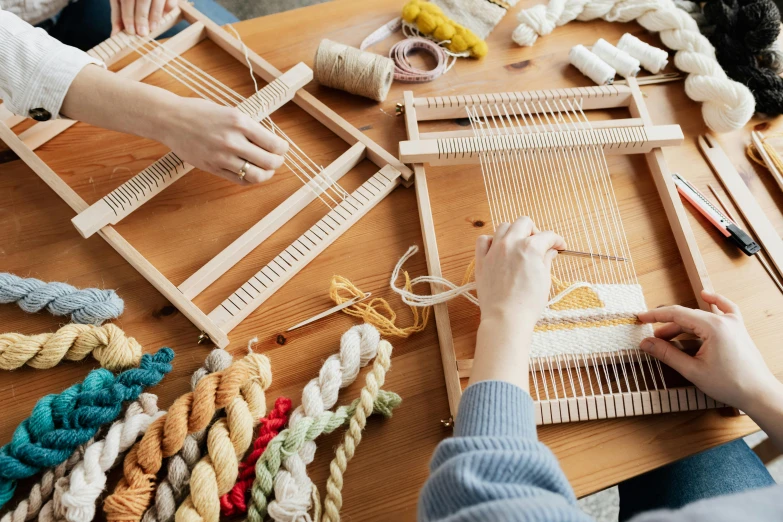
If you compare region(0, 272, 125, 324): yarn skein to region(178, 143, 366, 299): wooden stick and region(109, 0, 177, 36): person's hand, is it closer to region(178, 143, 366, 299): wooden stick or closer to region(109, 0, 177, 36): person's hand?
region(178, 143, 366, 299): wooden stick

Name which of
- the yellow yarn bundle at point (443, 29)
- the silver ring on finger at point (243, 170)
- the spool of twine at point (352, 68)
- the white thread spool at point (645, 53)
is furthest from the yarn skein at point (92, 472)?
the white thread spool at point (645, 53)

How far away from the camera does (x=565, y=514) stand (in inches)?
28.5

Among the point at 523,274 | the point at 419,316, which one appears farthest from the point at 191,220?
the point at 523,274

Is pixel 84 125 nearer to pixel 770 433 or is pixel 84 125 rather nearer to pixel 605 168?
pixel 605 168

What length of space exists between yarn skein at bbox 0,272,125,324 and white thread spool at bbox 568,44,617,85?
4.16 ft

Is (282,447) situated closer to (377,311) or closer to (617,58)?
(377,311)

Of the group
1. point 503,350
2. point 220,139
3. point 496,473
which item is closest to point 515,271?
point 503,350

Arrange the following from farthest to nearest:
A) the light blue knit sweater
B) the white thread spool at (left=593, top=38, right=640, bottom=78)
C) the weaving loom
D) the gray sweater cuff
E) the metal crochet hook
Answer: the white thread spool at (left=593, top=38, right=640, bottom=78), the metal crochet hook, the weaving loom, the gray sweater cuff, the light blue knit sweater

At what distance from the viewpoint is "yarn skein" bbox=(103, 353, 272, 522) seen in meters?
0.91

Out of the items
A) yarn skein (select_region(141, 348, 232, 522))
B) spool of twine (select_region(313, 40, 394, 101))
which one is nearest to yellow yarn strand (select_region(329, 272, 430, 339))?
yarn skein (select_region(141, 348, 232, 522))

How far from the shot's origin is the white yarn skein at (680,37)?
1.34 metres

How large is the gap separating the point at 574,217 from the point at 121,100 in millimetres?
1019

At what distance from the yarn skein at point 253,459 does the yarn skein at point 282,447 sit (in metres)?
0.02

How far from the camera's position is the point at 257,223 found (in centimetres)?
119
